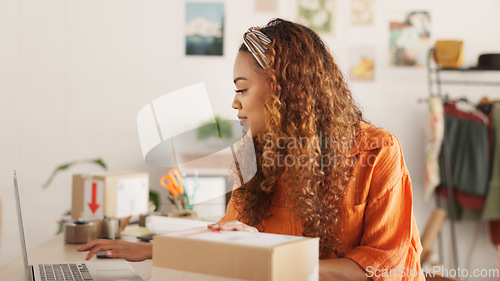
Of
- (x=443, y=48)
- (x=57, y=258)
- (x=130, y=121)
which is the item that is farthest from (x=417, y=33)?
(x=57, y=258)

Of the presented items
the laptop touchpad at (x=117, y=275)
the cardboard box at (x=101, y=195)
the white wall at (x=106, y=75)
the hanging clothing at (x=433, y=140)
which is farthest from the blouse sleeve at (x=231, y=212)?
the hanging clothing at (x=433, y=140)

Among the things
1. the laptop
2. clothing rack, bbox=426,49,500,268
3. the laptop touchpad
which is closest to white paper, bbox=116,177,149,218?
the laptop

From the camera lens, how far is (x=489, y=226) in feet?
10.3

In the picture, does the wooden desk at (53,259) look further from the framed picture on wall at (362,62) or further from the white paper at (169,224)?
the framed picture on wall at (362,62)

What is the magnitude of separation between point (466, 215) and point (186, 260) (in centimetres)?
276

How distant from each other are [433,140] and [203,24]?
157 centimetres

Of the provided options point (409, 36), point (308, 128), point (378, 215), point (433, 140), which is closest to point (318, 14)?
point (409, 36)

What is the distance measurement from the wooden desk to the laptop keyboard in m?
0.06

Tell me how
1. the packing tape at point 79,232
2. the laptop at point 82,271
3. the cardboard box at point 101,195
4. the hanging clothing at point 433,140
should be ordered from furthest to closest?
the hanging clothing at point 433,140 < the cardboard box at point 101,195 < the packing tape at point 79,232 < the laptop at point 82,271

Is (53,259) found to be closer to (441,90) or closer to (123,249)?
(123,249)

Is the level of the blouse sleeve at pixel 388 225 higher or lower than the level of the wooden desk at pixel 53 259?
higher

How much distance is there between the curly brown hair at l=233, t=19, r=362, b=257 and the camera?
111 cm

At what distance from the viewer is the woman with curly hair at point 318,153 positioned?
1.09 m

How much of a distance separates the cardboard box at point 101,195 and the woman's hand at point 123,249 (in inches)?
30.6
